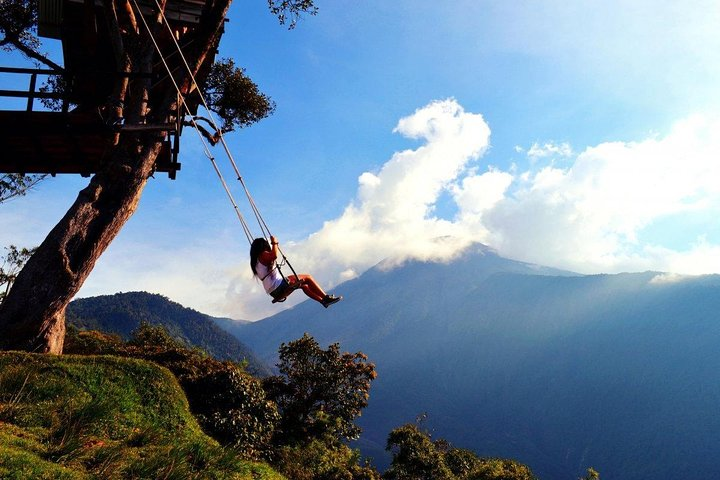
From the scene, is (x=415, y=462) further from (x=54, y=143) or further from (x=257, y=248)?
(x=54, y=143)

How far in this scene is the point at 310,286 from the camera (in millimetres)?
10797

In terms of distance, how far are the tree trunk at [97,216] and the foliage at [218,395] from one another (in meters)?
4.15

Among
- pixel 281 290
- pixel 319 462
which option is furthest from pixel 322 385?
pixel 281 290

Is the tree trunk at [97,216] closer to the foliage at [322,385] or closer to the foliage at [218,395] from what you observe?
the foliage at [218,395]

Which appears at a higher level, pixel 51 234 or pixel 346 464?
pixel 51 234

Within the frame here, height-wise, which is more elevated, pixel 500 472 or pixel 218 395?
pixel 218 395

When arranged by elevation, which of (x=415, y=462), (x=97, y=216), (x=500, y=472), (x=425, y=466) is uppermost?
(x=97, y=216)

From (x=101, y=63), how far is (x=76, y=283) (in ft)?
29.9

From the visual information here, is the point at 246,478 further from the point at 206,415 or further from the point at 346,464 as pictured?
the point at 346,464

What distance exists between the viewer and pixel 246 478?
7531 millimetres

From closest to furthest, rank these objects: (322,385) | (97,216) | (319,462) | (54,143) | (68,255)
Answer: (68,255)
(97,216)
(54,143)
(319,462)
(322,385)

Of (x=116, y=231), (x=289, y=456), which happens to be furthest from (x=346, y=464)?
(x=116, y=231)

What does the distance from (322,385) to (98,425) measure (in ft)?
59.3

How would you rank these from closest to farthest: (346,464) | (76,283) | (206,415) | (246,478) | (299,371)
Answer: (246,478), (76,283), (206,415), (346,464), (299,371)
